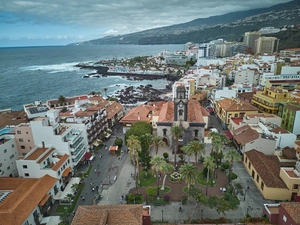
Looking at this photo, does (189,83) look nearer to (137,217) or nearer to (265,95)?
(265,95)

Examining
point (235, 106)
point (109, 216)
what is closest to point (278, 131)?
point (235, 106)

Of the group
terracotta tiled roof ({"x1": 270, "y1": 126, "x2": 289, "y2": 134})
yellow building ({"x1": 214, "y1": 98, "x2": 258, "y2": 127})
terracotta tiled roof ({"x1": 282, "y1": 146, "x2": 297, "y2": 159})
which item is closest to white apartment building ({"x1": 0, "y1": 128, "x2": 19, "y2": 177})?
yellow building ({"x1": 214, "y1": 98, "x2": 258, "y2": 127})

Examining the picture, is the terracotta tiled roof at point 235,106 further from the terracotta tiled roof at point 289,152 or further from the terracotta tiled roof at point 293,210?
the terracotta tiled roof at point 293,210

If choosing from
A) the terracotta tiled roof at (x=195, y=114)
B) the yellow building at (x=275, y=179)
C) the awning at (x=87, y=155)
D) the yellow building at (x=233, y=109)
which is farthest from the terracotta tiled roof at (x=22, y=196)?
the yellow building at (x=233, y=109)

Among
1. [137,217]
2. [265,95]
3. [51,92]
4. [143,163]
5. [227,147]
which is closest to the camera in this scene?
[137,217]

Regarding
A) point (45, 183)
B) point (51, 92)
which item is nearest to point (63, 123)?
point (45, 183)

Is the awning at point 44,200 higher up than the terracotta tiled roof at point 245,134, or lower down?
lower down

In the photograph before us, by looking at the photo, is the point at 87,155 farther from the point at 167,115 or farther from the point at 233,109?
the point at 233,109
